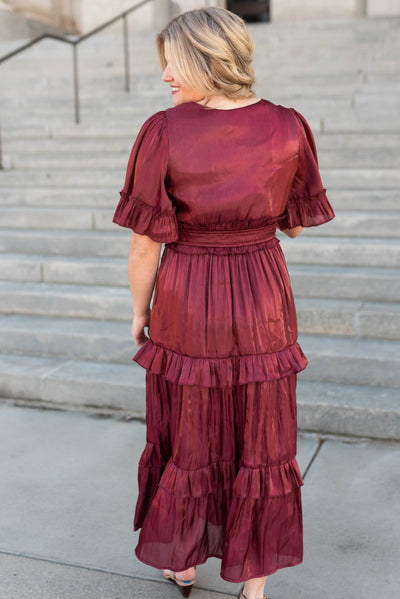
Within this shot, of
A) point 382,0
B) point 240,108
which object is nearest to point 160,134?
point 240,108

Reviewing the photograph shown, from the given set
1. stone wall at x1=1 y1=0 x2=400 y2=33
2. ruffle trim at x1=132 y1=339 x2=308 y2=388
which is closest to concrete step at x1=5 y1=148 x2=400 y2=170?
ruffle trim at x1=132 y1=339 x2=308 y2=388

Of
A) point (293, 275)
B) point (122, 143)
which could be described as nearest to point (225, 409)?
point (293, 275)

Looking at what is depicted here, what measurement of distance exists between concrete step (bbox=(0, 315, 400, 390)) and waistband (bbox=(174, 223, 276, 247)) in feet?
6.71

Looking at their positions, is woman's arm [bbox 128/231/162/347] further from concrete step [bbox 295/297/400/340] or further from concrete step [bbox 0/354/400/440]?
concrete step [bbox 295/297/400/340]

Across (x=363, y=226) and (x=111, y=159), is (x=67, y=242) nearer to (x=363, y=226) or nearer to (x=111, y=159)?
(x=111, y=159)

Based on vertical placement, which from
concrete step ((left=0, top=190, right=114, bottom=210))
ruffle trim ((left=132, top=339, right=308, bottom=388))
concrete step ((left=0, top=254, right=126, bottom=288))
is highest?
concrete step ((left=0, top=190, right=114, bottom=210))

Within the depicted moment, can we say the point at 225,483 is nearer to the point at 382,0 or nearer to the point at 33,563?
the point at 33,563

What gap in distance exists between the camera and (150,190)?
2176mm

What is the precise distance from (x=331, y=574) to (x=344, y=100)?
548 centimetres

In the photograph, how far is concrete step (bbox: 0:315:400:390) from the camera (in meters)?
4.12

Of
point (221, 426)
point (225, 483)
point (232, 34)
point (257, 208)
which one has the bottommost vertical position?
point (225, 483)

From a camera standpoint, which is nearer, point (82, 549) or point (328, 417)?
point (82, 549)

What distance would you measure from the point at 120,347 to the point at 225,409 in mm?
2386

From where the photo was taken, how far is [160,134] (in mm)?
2109
